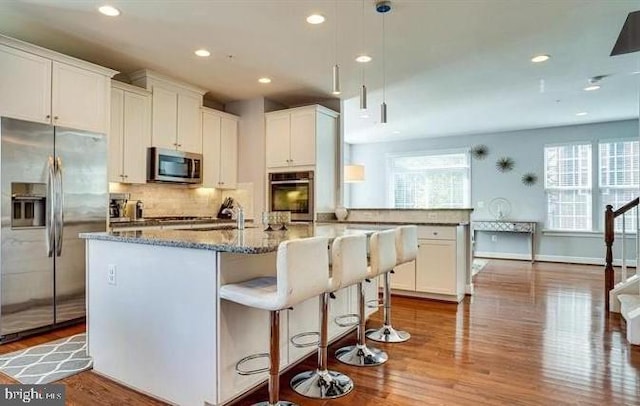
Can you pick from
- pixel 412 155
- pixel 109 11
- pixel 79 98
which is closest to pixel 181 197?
pixel 79 98

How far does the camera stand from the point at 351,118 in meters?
6.91

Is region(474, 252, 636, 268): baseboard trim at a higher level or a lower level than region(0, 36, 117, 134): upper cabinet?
lower

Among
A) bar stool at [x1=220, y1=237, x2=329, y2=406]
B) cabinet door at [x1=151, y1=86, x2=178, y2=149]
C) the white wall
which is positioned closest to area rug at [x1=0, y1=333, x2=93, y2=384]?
bar stool at [x1=220, y1=237, x2=329, y2=406]

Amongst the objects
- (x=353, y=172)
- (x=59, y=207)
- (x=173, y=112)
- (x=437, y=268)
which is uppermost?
(x=173, y=112)

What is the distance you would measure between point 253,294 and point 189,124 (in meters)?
3.67

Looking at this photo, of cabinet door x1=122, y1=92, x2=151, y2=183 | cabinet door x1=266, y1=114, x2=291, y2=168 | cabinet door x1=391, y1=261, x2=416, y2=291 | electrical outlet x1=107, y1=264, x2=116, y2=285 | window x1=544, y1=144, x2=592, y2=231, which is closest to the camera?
electrical outlet x1=107, y1=264, x2=116, y2=285

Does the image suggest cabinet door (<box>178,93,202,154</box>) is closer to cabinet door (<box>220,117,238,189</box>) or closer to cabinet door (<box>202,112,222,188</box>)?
cabinet door (<box>202,112,222,188</box>)

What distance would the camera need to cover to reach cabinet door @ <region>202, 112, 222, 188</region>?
5207 millimetres

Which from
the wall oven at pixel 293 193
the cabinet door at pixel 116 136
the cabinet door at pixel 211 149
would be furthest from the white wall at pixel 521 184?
the cabinet door at pixel 116 136

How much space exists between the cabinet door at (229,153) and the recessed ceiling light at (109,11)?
2429 mm

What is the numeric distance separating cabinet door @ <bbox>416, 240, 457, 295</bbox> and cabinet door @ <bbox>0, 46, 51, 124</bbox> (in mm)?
4105

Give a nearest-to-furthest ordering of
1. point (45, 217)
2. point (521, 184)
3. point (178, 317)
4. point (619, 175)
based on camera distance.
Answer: point (178, 317) < point (45, 217) < point (619, 175) < point (521, 184)

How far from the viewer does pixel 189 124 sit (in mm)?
4965

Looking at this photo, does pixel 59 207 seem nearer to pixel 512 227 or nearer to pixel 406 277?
pixel 406 277
